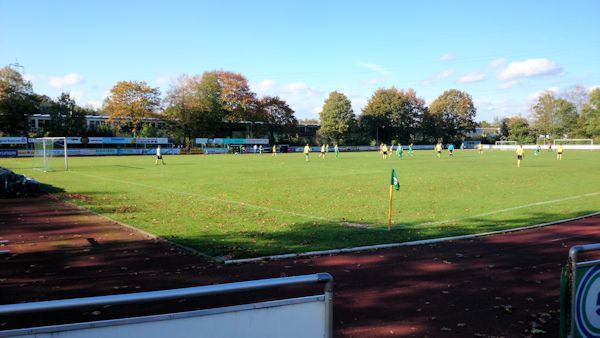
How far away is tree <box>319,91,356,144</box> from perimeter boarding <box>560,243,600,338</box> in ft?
308

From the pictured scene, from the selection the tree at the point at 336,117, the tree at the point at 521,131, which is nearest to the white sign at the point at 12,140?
the tree at the point at 336,117

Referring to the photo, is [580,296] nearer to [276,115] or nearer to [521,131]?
[276,115]

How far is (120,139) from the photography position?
71.1 m

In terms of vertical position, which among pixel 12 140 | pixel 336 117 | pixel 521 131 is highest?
pixel 336 117

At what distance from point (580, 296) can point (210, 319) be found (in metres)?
2.84

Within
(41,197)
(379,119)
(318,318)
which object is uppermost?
(379,119)

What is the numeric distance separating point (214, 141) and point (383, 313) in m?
79.3

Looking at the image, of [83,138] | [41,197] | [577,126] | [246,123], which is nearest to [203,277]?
[41,197]

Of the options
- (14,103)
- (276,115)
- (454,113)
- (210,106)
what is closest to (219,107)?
(210,106)

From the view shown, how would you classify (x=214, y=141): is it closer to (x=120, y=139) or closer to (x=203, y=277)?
(x=120, y=139)

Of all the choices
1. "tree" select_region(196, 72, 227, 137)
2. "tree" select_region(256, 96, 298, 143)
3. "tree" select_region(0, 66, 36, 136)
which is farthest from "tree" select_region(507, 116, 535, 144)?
"tree" select_region(0, 66, 36, 136)

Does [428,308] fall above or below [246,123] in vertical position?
below

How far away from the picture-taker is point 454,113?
377ft

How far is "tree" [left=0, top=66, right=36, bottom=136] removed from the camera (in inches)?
2657
